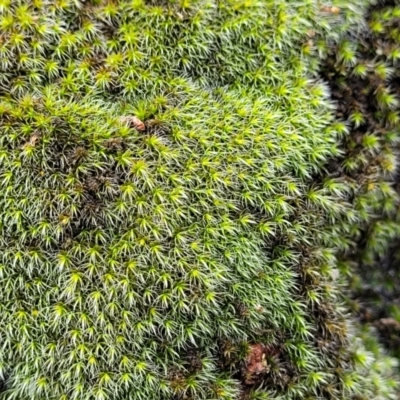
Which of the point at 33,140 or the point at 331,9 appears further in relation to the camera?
the point at 331,9

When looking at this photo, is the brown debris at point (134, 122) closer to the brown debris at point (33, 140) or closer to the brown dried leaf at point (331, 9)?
the brown debris at point (33, 140)

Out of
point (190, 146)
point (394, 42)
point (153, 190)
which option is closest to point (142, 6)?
point (190, 146)

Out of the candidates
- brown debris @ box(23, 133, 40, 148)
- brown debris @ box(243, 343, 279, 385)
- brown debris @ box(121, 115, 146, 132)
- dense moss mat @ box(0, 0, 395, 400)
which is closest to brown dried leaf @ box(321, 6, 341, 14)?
dense moss mat @ box(0, 0, 395, 400)

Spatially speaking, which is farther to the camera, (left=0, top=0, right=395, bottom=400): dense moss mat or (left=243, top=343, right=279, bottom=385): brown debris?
(left=243, top=343, right=279, bottom=385): brown debris

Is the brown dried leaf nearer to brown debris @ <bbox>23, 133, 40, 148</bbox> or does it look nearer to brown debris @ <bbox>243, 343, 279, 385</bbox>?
brown debris @ <bbox>23, 133, 40, 148</bbox>

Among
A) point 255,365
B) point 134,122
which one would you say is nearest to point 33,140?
point 134,122

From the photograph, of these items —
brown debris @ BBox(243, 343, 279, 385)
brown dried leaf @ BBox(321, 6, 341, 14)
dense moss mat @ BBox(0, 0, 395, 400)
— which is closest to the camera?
dense moss mat @ BBox(0, 0, 395, 400)

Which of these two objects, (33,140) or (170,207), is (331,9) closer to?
(170,207)
